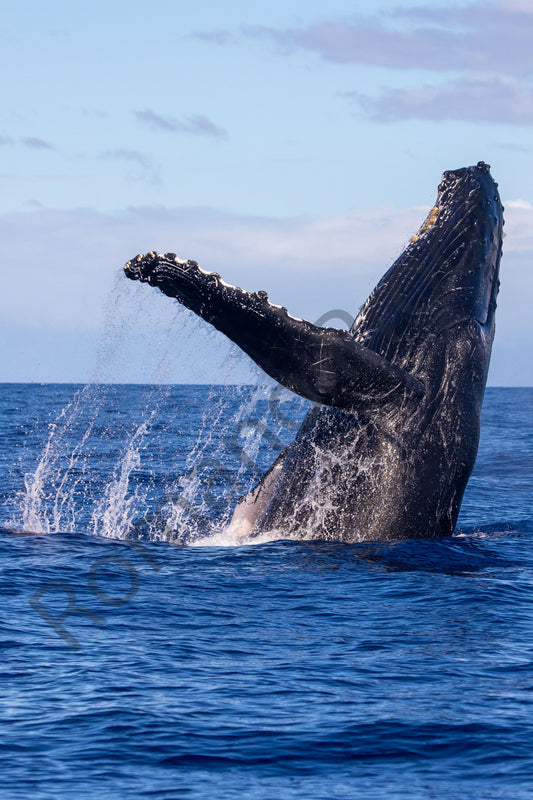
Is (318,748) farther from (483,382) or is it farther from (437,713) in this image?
(483,382)

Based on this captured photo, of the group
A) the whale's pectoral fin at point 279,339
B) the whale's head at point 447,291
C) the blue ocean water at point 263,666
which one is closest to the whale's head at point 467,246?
the whale's head at point 447,291

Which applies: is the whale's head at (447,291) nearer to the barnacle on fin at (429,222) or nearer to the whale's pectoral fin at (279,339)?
the barnacle on fin at (429,222)

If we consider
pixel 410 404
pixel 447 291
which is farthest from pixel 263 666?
pixel 447 291

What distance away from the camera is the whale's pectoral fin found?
956cm

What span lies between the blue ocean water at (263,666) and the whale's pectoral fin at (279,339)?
1775mm

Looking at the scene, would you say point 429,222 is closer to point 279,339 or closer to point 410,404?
point 410,404

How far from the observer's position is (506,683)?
25.4 ft

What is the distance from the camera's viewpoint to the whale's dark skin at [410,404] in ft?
38.2

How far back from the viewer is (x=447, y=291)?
12297 millimetres

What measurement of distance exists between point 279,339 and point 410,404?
2309 millimetres

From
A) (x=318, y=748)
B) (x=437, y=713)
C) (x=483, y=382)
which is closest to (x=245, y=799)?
(x=318, y=748)

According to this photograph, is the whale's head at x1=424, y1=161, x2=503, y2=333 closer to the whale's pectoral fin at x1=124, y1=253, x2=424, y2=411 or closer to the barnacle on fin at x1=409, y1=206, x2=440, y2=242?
the barnacle on fin at x1=409, y1=206, x2=440, y2=242

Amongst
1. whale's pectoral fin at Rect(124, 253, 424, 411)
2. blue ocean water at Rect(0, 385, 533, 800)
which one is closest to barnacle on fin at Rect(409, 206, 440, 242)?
whale's pectoral fin at Rect(124, 253, 424, 411)

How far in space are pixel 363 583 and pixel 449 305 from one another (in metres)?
3.75
